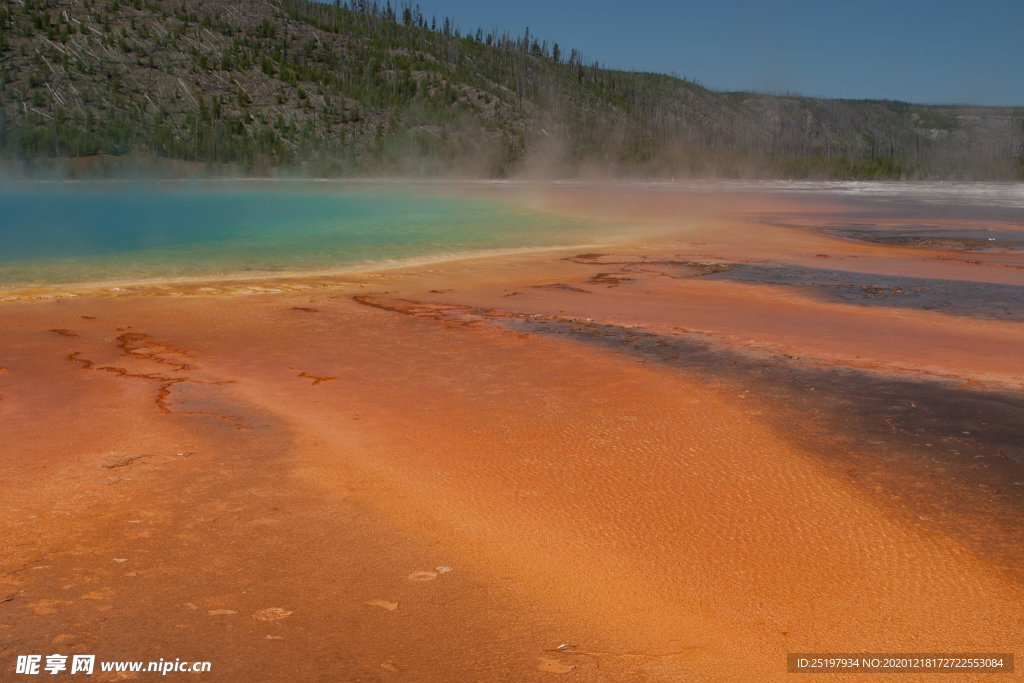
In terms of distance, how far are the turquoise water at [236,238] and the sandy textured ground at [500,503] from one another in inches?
273

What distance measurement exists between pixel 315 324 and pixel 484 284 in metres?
3.48

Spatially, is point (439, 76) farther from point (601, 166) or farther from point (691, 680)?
point (691, 680)

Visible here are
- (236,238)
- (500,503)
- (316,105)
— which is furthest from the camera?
(316,105)

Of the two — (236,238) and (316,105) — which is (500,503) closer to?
(236,238)

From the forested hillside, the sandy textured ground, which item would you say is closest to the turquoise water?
the sandy textured ground

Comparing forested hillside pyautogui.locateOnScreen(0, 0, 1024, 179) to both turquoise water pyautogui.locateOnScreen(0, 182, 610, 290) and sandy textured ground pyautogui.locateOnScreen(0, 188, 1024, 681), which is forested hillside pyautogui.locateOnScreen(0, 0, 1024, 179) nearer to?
turquoise water pyautogui.locateOnScreen(0, 182, 610, 290)

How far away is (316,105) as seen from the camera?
98375mm

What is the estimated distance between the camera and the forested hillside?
82500mm

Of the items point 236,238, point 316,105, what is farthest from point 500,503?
point 316,105

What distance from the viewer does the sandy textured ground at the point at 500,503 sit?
2617mm

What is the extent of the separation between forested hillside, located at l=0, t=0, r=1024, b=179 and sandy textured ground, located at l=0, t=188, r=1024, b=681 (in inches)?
3113

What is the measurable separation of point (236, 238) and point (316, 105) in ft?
277

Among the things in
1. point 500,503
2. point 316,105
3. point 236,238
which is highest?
point 316,105

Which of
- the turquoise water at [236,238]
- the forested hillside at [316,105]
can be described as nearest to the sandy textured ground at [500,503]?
the turquoise water at [236,238]
